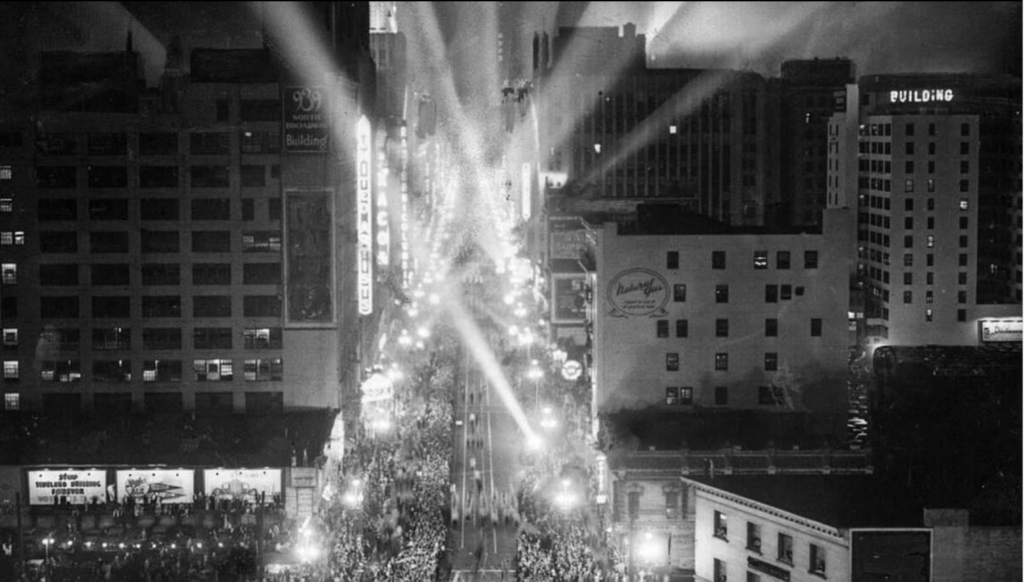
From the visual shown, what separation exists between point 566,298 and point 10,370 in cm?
1934

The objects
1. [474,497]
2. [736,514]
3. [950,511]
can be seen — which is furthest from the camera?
[474,497]

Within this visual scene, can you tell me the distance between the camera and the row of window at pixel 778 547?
19875mm

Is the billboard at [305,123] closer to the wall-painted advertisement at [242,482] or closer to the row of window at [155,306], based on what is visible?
the row of window at [155,306]

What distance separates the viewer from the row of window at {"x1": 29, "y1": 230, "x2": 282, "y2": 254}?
3400 centimetres

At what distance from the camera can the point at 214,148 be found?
34594mm

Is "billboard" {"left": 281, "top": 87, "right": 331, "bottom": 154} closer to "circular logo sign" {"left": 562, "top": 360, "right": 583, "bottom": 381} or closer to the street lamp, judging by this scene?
"circular logo sign" {"left": 562, "top": 360, "right": 583, "bottom": 381}

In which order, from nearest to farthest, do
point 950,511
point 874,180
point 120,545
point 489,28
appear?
point 950,511
point 120,545
point 489,28
point 874,180

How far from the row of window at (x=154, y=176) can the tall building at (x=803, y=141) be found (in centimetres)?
2758

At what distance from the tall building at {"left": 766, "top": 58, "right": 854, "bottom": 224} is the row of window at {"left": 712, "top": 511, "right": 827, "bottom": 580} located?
3602 centimetres

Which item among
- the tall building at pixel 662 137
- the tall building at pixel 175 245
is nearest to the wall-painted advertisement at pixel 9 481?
the tall building at pixel 175 245

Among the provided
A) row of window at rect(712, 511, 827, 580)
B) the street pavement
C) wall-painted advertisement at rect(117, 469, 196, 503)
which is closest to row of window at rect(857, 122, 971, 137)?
the street pavement

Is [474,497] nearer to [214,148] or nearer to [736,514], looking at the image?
[736,514]

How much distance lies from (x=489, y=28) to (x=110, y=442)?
12.5m

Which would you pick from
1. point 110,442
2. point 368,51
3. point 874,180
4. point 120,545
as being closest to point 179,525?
point 120,545
